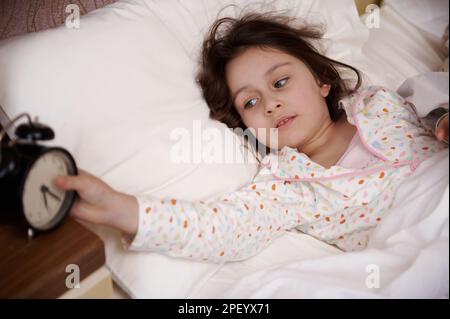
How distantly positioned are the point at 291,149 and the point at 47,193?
2.25 feet

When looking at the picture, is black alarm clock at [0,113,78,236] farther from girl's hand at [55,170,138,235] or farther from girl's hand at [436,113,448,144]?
girl's hand at [436,113,448,144]

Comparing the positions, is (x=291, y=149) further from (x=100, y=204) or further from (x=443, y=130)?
(x=100, y=204)

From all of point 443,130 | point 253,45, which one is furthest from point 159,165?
point 443,130

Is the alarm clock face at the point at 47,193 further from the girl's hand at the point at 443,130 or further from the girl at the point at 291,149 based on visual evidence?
the girl's hand at the point at 443,130

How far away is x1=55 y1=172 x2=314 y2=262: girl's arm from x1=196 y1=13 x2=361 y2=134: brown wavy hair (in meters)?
0.28

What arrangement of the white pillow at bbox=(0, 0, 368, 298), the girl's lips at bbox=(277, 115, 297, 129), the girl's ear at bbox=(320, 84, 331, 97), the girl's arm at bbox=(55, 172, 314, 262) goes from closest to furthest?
the girl's arm at bbox=(55, 172, 314, 262) < the white pillow at bbox=(0, 0, 368, 298) < the girl's lips at bbox=(277, 115, 297, 129) < the girl's ear at bbox=(320, 84, 331, 97)

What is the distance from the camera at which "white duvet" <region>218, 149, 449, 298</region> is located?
77cm

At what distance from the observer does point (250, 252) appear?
0.97m

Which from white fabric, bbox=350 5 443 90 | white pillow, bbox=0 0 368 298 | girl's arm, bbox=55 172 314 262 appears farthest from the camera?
white fabric, bbox=350 5 443 90

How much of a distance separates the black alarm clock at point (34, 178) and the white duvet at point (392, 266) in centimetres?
38

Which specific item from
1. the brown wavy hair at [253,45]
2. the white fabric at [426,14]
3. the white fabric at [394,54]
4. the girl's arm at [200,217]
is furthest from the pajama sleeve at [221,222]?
the white fabric at [426,14]

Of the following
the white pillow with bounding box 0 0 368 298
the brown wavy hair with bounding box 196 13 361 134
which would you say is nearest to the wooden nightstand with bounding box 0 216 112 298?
the white pillow with bounding box 0 0 368 298
